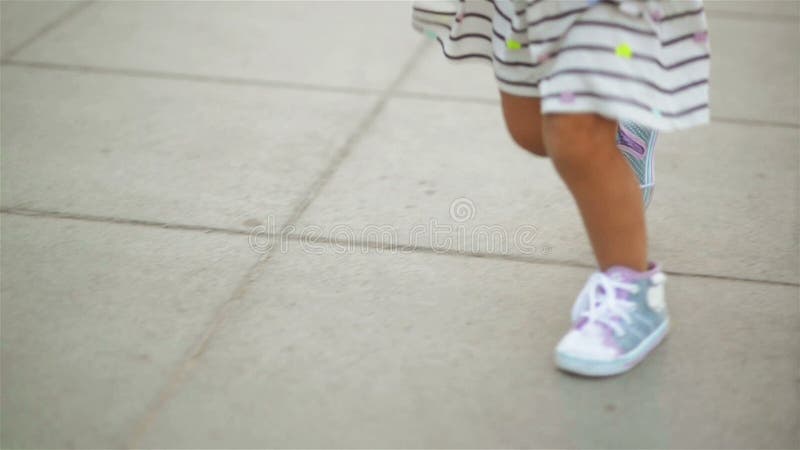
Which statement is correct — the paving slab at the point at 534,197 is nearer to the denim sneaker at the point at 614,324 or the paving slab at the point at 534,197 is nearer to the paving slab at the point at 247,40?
the denim sneaker at the point at 614,324

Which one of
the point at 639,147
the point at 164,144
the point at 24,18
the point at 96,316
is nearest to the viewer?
the point at 96,316

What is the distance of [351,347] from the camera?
2.59 metres

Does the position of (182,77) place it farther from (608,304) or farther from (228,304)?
(608,304)

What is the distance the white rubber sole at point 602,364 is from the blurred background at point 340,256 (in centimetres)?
3

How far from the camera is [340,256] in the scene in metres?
3.03

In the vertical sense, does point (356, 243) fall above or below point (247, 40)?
below

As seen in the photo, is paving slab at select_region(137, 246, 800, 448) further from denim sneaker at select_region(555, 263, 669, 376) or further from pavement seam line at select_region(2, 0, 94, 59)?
pavement seam line at select_region(2, 0, 94, 59)

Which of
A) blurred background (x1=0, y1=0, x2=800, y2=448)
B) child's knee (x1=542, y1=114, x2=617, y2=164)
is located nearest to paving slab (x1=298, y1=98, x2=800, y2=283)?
blurred background (x1=0, y1=0, x2=800, y2=448)

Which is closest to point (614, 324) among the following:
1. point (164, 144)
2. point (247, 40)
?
point (164, 144)

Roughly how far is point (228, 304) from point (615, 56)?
121cm

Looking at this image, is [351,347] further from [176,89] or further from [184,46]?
[184,46]

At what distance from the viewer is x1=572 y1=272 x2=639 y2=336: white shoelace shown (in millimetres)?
2500

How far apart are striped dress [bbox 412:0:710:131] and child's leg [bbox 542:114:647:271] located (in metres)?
0.08

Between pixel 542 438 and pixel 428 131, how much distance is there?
181 cm
